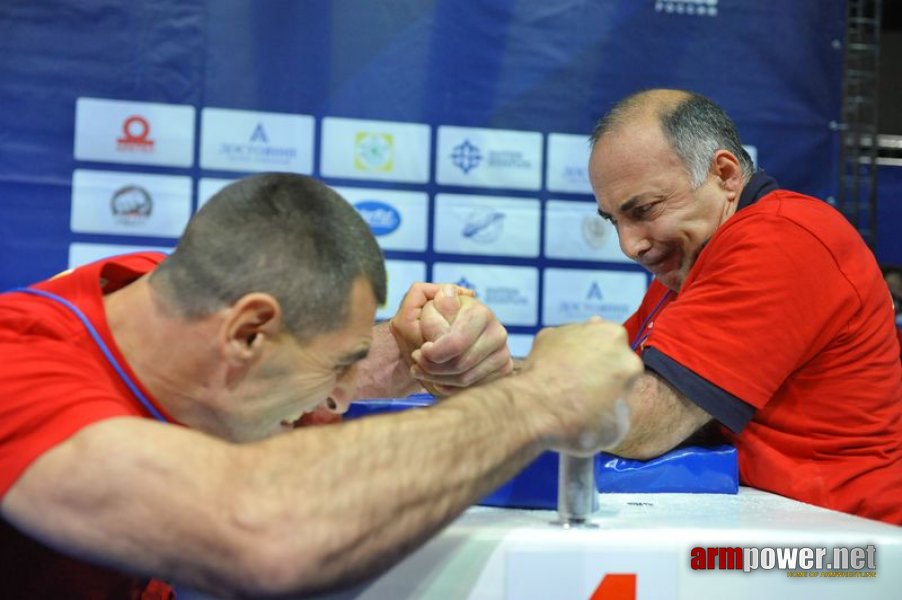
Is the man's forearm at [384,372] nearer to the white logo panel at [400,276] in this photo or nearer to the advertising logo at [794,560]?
the advertising logo at [794,560]

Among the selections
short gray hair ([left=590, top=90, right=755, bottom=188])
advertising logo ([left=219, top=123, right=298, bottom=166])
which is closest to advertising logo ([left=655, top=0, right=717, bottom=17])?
advertising logo ([left=219, top=123, right=298, bottom=166])

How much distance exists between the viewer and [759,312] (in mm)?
1430

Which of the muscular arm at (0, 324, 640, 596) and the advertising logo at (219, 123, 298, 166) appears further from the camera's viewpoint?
the advertising logo at (219, 123, 298, 166)

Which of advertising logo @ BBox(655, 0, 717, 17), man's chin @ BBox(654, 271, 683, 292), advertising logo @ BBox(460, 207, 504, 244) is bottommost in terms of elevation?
man's chin @ BBox(654, 271, 683, 292)

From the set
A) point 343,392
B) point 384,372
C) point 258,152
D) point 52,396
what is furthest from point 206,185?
point 52,396

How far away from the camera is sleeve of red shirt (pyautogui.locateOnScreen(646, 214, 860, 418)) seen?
1401mm

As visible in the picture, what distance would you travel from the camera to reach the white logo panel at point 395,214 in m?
2.98

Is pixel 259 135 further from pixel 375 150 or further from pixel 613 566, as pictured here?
pixel 613 566

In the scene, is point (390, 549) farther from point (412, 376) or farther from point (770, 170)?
point (770, 170)

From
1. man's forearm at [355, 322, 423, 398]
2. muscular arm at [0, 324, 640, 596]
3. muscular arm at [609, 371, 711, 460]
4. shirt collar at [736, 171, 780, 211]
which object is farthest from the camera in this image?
shirt collar at [736, 171, 780, 211]

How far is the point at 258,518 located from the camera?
2.41ft

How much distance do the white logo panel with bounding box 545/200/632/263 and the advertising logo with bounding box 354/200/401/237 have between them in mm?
479

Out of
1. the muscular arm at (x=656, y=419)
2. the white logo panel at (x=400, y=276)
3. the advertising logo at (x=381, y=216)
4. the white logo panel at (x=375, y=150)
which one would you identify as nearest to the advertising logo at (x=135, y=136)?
the white logo panel at (x=375, y=150)

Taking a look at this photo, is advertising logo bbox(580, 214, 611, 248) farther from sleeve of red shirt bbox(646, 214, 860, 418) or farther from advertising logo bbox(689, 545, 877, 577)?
advertising logo bbox(689, 545, 877, 577)
